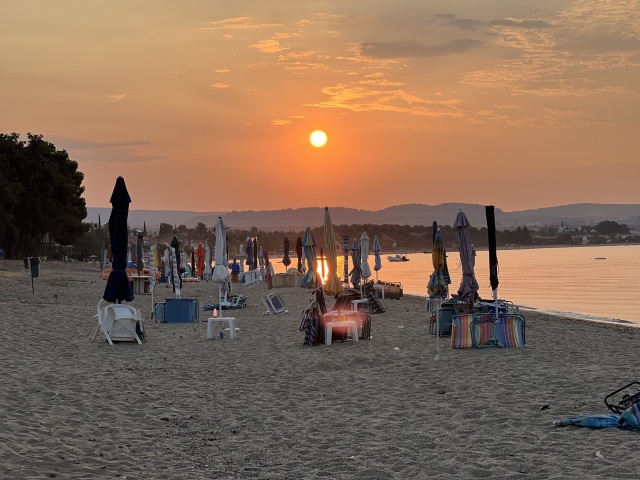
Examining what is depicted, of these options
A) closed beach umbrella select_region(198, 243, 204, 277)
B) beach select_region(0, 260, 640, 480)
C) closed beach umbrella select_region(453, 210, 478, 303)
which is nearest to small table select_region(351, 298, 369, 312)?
beach select_region(0, 260, 640, 480)

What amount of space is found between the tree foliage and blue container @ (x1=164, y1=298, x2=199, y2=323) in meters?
38.0

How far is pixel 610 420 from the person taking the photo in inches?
320

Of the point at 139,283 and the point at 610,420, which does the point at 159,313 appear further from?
the point at 610,420

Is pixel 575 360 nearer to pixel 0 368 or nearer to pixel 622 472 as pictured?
pixel 622 472

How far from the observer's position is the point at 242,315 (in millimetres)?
23406

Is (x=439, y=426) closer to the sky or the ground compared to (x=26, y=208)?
closer to the ground

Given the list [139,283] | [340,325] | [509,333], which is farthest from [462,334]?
[139,283]

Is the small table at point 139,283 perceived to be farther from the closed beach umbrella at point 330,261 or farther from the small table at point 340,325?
the small table at point 340,325

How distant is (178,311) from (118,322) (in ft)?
18.0

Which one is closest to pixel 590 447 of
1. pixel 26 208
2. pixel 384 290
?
pixel 384 290

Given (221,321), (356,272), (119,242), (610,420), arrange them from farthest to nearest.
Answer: (356,272) → (221,321) → (119,242) → (610,420)

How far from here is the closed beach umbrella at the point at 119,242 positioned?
15.2m

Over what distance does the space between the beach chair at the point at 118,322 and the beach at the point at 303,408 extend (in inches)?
12.6

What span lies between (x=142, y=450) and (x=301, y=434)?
172cm
